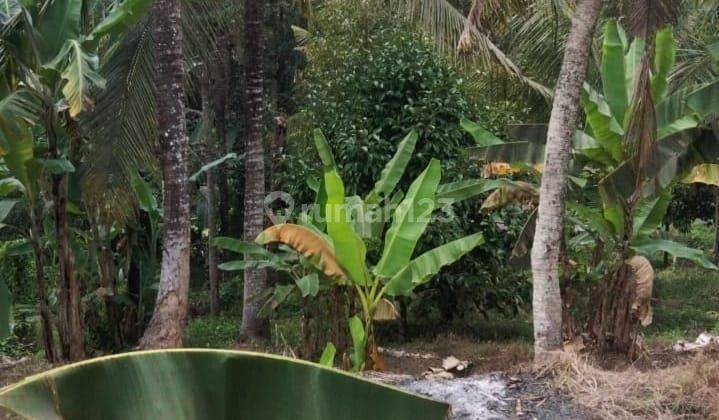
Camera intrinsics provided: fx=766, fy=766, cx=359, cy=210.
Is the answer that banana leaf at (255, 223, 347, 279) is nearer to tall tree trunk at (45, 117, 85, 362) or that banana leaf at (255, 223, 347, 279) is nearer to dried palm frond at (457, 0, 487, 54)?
dried palm frond at (457, 0, 487, 54)

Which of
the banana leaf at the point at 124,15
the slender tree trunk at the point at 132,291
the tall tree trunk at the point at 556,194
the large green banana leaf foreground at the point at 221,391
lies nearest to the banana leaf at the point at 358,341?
the tall tree trunk at the point at 556,194

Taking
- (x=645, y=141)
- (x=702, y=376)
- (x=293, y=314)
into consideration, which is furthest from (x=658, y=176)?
(x=293, y=314)

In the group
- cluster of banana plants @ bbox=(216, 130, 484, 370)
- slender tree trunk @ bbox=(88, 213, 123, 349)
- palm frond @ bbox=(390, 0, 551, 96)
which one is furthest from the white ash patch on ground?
slender tree trunk @ bbox=(88, 213, 123, 349)

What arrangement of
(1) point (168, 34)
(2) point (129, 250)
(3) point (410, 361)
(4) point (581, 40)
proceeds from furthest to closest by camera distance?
1. (2) point (129, 250)
2. (3) point (410, 361)
3. (1) point (168, 34)
4. (4) point (581, 40)

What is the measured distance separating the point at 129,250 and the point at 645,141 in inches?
290

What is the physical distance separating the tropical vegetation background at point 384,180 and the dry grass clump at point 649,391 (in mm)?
33

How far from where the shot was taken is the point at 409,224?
23.6 ft

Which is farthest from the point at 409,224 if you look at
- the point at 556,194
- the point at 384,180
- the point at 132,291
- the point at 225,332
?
the point at 225,332

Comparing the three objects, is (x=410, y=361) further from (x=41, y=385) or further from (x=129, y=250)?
(x=41, y=385)

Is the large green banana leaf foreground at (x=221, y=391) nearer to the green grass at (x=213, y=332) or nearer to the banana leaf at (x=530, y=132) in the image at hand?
the banana leaf at (x=530, y=132)

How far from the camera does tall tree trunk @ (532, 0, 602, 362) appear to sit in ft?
22.0

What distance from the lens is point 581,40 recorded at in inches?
264

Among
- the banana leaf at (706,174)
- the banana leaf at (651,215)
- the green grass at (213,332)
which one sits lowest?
the green grass at (213,332)

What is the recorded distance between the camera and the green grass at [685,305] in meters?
11.4
